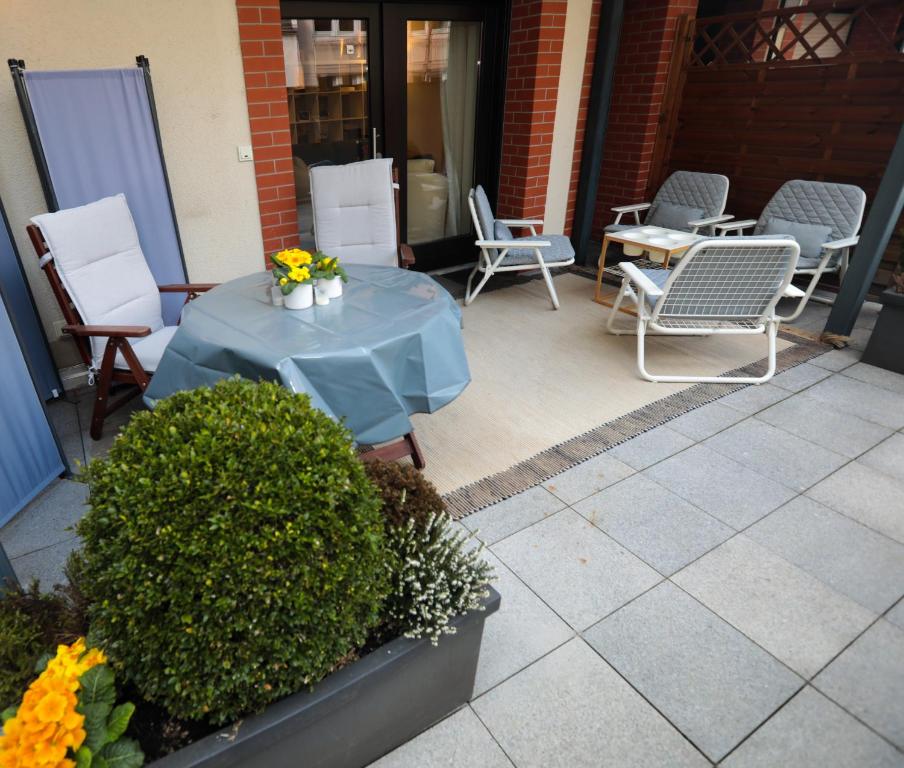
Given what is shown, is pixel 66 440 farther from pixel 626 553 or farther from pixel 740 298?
pixel 740 298

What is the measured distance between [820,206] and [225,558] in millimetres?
4916

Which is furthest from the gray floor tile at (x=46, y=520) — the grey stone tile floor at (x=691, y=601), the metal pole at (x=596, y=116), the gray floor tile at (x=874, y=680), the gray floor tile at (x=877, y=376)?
the metal pole at (x=596, y=116)

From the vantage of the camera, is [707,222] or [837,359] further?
[707,222]

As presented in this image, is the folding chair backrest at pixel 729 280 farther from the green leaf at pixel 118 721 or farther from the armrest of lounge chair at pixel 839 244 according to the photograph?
the green leaf at pixel 118 721

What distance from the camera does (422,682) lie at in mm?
1402

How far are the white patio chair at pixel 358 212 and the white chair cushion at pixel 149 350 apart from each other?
122cm

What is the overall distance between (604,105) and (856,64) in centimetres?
180

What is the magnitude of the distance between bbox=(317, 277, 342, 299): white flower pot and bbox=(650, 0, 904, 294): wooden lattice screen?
163 inches

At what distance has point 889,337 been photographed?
3.51m

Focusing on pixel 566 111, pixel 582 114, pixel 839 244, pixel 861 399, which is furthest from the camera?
pixel 582 114

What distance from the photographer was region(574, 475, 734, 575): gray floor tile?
7.09ft

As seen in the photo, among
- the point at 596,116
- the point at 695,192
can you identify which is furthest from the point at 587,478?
the point at 596,116

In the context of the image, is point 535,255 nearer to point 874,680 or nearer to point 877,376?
point 877,376

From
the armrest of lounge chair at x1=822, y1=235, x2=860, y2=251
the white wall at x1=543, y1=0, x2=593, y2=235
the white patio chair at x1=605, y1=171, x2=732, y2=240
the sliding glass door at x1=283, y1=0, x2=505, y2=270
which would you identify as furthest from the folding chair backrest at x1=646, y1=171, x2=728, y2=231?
the sliding glass door at x1=283, y1=0, x2=505, y2=270
